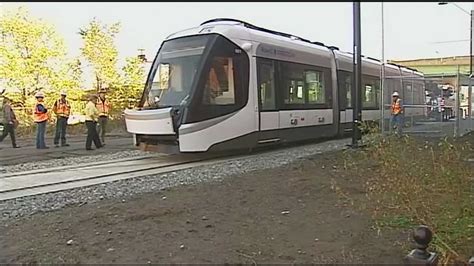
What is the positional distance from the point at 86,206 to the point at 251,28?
7380 millimetres

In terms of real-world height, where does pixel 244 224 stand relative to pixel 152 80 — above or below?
below

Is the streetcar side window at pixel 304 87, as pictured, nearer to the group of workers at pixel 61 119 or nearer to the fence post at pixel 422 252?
the group of workers at pixel 61 119

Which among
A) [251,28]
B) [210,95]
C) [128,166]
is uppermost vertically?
[251,28]

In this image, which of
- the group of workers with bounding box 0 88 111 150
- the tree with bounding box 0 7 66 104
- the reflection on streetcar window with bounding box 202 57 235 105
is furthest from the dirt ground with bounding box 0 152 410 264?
the tree with bounding box 0 7 66 104

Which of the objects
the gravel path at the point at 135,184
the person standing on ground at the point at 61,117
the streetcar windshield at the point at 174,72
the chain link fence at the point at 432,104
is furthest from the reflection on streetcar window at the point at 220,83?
the chain link fence at the point at 432,104

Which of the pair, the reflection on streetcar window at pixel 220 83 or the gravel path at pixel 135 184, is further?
the reflection on streetcar window at pixel 220 83

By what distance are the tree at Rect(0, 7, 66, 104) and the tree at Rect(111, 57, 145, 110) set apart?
298cm

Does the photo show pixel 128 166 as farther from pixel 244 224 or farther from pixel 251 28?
pixel 244 224

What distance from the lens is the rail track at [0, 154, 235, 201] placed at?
838 cm

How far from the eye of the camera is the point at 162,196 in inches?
275

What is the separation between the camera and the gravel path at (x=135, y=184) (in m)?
6.75

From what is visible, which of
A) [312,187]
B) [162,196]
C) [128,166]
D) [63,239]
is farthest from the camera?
[128,166]

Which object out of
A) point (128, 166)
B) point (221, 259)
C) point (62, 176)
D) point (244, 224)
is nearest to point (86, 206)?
point (244, 224)

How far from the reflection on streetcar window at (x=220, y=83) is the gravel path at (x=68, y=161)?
3098mm
